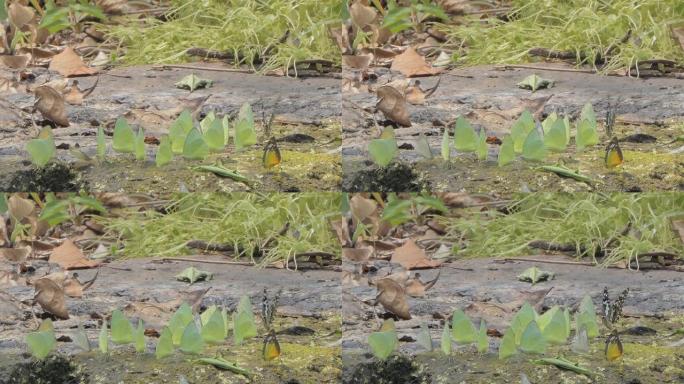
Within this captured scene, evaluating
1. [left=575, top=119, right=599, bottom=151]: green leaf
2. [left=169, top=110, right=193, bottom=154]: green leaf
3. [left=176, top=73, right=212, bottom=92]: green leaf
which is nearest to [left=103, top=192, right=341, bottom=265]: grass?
[left=169, top=110, right=193, bottom=154]: green leaf

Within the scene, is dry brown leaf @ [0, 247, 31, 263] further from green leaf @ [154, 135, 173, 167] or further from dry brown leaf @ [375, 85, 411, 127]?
dry brown leaf @ [375, 85, 411, 127]

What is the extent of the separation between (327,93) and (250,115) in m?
0.27

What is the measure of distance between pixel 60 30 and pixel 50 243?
739 mm

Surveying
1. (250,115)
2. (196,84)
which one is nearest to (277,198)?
(250,115)

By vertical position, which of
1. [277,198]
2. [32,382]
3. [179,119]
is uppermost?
[179,119]

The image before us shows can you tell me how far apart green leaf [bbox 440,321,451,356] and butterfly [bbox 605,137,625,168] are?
76 centimetres

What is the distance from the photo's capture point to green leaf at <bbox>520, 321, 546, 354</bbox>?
2.96 meters

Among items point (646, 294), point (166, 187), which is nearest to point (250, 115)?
point (166, 187)

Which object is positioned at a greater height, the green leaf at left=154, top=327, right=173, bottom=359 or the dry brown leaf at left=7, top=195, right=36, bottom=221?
the dry brown leaf at left=7, top=195, right=36, bottom=221

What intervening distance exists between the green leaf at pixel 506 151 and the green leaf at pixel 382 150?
0.35m

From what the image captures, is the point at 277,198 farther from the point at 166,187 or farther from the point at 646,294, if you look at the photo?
the point at 646,294

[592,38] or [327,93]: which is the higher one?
[592,38]

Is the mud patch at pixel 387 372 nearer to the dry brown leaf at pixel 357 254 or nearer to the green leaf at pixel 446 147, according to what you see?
the dry brown leaf at pixel 357 254

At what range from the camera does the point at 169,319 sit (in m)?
3.05
